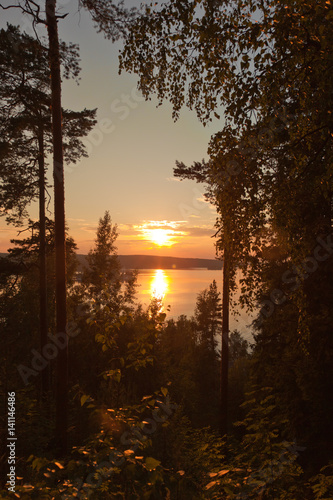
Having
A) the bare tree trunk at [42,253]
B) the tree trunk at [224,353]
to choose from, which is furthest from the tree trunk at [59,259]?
the tree trunk at [224,353]

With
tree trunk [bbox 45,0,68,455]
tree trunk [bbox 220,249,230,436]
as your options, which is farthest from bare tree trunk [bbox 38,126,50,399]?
tree trunk [bbox 220,249,230,436]

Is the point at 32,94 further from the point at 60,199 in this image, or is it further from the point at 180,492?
the point at 180,492

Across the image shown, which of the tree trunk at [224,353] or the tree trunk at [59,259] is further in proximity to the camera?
the tree trunk at [224,353]

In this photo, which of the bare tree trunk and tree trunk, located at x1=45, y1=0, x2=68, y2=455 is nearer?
tree trunk, located at x1=45, y1=0, x2=68, y2=455

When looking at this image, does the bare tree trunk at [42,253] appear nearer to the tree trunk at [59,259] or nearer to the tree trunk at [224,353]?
the tree trunk at [59,259]

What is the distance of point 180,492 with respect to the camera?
3.44m

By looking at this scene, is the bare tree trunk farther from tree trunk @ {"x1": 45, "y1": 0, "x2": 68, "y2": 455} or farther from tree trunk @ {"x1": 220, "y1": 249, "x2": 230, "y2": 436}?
tree trunk @ {"x1": 220, "y1": 249, "x2": 230, "y2": 436}

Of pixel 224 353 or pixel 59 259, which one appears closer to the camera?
pixel 59 259

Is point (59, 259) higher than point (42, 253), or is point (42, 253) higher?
point (42, 253)

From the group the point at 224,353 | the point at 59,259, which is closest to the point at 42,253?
the point at 59,259

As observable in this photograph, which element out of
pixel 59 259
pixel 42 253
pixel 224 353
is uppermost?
pixel 42 253

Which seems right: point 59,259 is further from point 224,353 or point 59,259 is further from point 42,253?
point 224,353

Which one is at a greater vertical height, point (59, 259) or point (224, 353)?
point (59, 259)

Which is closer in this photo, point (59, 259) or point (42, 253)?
point (59, 259)
